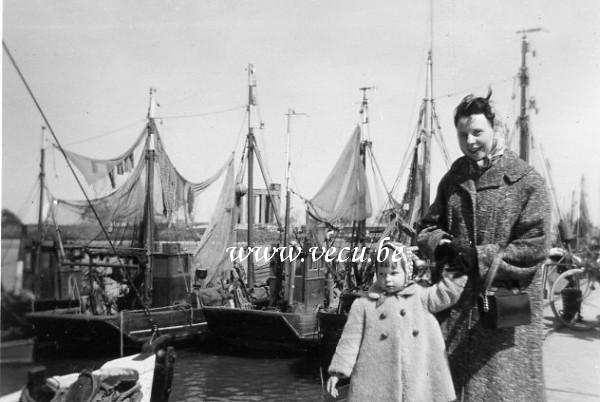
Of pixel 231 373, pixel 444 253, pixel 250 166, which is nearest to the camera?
pixel 444 253

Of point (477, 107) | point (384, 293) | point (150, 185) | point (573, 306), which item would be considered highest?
point (150, 185)

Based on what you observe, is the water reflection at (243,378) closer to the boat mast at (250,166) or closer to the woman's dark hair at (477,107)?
the boat mast at (250,166)

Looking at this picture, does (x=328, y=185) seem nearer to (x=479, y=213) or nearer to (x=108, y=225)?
(x=108, y=225)

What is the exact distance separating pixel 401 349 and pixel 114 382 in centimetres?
303

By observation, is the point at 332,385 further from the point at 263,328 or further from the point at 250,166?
the point at 250,166

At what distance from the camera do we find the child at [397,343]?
2271 mm

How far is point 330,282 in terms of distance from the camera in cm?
1251

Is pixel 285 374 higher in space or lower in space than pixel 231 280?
lower

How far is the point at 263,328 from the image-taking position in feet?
40.9

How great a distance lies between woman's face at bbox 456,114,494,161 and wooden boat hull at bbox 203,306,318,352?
991 cm

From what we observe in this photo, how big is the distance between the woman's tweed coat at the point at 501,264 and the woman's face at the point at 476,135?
8cm

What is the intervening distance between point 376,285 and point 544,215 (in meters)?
0.77

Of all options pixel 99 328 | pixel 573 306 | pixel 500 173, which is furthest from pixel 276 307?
pixel 500 173

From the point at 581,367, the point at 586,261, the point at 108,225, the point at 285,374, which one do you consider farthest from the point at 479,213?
the point at 108,225
